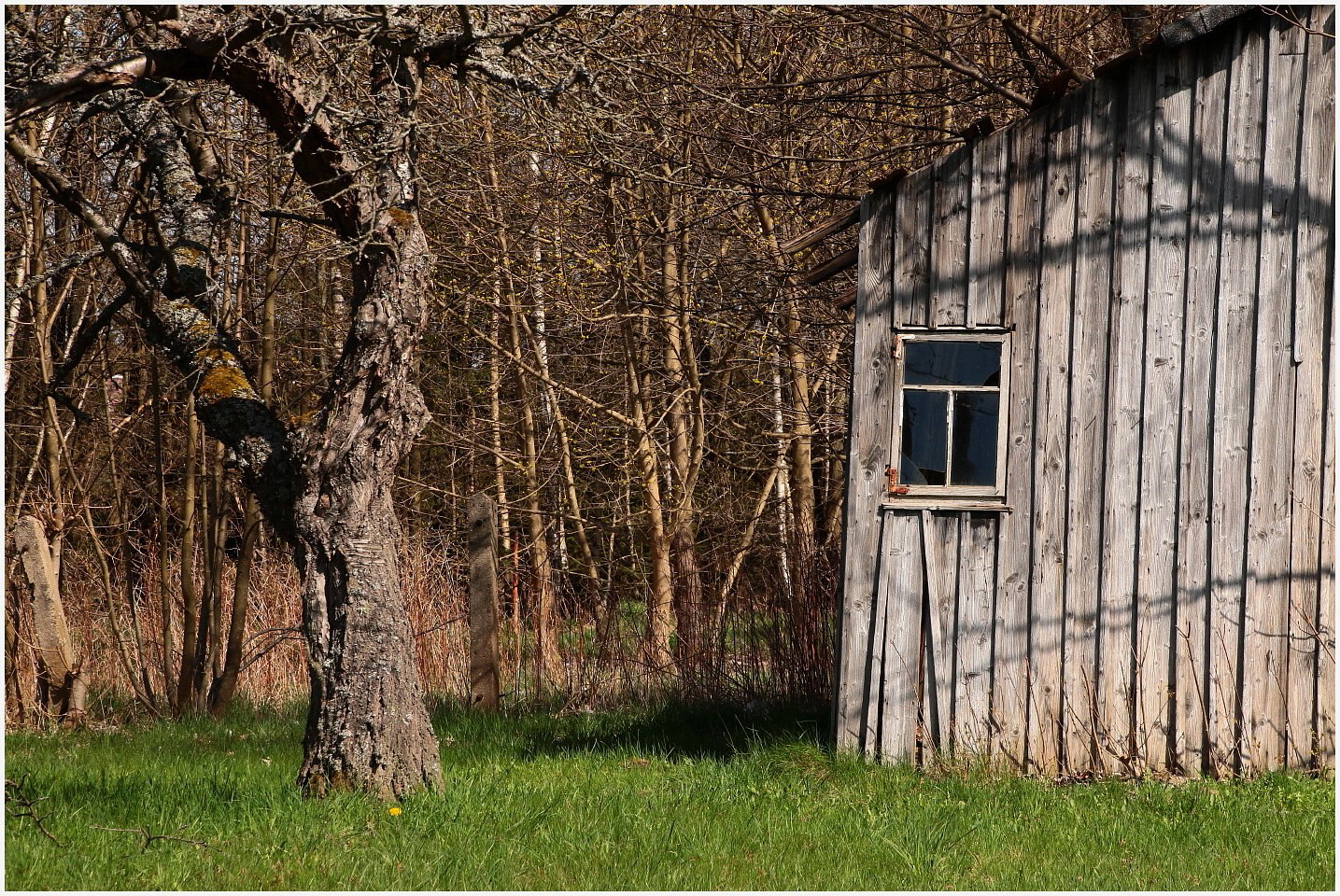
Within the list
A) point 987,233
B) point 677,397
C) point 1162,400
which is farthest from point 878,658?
point 677,397

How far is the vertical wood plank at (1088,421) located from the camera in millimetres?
6531

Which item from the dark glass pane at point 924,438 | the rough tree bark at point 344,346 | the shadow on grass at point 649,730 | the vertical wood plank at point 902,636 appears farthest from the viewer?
the shadow on grass at point 649,730

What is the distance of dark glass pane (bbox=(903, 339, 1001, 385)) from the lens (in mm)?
6762

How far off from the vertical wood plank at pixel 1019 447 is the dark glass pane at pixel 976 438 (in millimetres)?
100

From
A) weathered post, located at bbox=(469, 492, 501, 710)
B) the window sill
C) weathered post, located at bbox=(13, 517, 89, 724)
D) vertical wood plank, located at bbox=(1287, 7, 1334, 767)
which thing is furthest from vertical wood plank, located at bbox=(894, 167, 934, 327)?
weathered post, located at bbox=(13, 517, 89, 724)

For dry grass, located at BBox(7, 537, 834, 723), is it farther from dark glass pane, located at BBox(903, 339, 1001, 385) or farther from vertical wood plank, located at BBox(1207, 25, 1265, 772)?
vertical wood plank, located at BBox(1207, 25, 1265, 772)

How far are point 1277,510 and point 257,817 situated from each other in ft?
18.3

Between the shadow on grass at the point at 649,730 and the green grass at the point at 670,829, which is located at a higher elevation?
the green grass at the point at 670,829

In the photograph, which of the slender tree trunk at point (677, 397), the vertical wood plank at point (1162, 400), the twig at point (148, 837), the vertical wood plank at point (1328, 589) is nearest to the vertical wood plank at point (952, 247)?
the vertical wood plank at point (1162, 400)

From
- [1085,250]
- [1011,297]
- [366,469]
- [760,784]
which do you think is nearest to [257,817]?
[366,469]

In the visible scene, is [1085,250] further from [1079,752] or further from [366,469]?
[366,469]

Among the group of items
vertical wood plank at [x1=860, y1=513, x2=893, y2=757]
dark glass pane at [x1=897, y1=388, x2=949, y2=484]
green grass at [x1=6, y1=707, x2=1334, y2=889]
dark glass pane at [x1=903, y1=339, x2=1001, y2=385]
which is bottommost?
A: green grass at [x1=6, y1=707, x2=1334, y2=889]

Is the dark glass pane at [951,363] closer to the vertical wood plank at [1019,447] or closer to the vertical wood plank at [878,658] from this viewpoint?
the vertical wood plank at [1019,447]

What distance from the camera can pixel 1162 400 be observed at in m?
6.52
